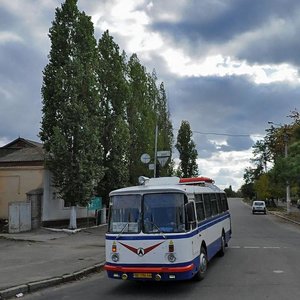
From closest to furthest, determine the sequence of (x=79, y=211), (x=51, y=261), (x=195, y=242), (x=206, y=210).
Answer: (x=195, y=242) < (x=206, y=210) < (x=51, y=261) < (x=79, y=211)

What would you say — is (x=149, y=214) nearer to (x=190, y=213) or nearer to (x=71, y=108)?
(x=190, y=213)

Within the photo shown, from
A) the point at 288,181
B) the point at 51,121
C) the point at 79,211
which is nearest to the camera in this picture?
the point at 51,121

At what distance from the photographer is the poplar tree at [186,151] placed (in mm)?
→ 67062

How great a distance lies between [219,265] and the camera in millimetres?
14305

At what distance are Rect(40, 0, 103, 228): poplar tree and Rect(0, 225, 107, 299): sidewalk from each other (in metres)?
3.21

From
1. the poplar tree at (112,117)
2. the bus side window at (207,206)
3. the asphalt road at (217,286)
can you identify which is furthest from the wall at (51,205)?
the bus side window at (207,206)

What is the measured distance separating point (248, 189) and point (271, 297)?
105698 millimetres

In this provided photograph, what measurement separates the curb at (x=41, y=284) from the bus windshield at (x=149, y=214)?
2.26m

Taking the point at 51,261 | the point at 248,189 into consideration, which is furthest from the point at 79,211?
the point at 248,189

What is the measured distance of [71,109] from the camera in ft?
84.1

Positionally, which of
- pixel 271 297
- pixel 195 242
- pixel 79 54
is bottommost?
pixel 271 297

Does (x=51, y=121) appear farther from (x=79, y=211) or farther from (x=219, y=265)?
(x=219, y=265)

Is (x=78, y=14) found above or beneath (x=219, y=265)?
above

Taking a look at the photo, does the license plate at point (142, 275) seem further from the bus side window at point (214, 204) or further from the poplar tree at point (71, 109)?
the poplar tree at point (71, 109)
